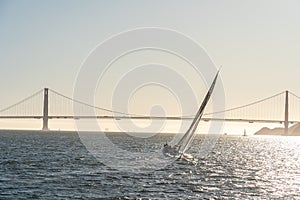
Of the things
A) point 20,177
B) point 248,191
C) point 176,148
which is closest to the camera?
point 248,191

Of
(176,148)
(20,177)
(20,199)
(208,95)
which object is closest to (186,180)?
(20,177)

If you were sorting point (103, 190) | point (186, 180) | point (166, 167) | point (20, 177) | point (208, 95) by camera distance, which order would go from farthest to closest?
point (208, 95) → point (166, 167) → point (186, 180) → point (20, 177) → point (103, 190)

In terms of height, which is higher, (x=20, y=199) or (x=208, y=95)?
(x=208, y=95)

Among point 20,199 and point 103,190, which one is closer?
point 20,199

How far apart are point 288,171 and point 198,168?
→ 15.2 meters

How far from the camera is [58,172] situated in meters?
62.8

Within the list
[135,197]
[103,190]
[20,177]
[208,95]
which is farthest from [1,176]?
[208,95]

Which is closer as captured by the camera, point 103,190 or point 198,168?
point 103,190

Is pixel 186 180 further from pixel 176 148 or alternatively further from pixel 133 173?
pixel 176 148

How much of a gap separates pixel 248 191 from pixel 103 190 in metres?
16.1

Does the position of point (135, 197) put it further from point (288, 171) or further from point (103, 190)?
point (288, 171)

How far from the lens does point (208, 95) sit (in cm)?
8788

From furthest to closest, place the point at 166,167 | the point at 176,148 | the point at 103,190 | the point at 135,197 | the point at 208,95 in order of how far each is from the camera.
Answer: the point at 176,148 → the point at 208,95 → the point at 166,167 → the point at 103,190 → the point at 135,197

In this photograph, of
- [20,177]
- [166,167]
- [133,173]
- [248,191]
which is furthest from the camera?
[166,167]
